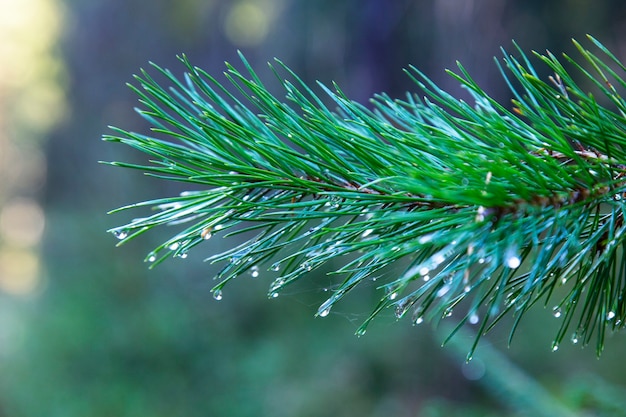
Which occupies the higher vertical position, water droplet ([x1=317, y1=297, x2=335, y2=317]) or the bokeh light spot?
the bokeh light spot

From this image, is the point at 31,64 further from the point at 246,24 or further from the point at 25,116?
the point at 246,24

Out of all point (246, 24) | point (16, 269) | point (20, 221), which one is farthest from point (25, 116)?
point (246, 24)

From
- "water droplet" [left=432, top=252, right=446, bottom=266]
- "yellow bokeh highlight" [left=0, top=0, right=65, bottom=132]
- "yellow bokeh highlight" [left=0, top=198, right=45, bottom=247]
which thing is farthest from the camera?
"yellow bokeh highlight" [left=0, top=198, right=45, bottom=247]

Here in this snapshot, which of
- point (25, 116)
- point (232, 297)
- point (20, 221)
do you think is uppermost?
point (25, 116)

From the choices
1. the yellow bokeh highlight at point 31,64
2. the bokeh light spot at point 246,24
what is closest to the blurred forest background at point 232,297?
the bokeh light spot at point 246,24

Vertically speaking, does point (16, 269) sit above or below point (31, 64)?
below

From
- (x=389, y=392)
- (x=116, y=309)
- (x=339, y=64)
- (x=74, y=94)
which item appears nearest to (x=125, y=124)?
(x=74, y=94)

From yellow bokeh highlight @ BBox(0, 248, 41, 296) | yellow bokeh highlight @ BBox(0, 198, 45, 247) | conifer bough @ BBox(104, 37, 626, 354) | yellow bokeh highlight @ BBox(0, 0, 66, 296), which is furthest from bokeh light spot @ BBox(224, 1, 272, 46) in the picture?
yellow bokeh highlight @ BBox(0, 198, 45, 247)

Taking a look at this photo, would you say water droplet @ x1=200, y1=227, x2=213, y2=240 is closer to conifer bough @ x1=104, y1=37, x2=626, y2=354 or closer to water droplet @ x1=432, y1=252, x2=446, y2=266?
conifer bough @ x1=104, y1=37, x2=626, y2=354

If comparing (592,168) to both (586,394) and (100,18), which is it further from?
(100,18)
